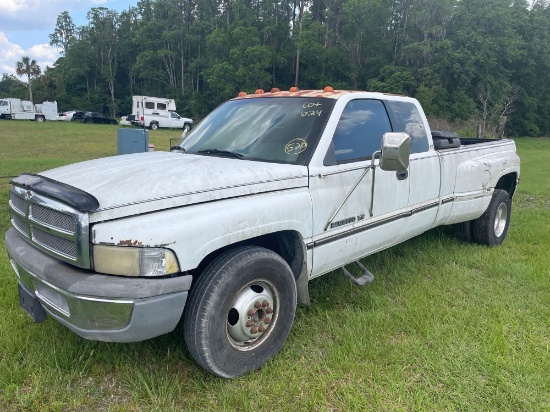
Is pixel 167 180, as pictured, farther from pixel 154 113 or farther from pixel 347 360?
pixel 154 113

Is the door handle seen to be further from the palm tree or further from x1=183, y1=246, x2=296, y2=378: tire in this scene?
the palm tree

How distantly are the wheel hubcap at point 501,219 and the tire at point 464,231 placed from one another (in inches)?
14.8

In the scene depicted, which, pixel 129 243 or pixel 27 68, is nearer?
pixel 129 243

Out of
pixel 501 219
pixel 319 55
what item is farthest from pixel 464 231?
pixel 319 55

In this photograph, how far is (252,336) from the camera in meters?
2.83

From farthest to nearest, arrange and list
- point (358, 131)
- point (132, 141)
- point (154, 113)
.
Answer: point (154, 113) < point (132, 141) < point (358, 131)

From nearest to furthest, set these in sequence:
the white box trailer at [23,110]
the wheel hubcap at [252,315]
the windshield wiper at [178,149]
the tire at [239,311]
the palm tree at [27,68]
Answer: the tire at [239,311], the wheel hubcap at [252,315], the windshield wiper at [178,149], the white box trailer at [23,110], the palm tree at [27,68]

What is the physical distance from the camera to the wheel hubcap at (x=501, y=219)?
224 inches

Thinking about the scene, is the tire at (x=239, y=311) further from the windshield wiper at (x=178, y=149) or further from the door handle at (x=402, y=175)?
the door handle at (x=402, y=175)

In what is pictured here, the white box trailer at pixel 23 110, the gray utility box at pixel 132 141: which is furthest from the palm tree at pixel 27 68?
the gray utility box at pixel 132 141

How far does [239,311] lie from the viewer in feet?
8.91

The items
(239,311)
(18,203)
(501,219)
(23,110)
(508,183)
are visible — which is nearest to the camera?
(239,311)

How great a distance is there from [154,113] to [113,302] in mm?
37707

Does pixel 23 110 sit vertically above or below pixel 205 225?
above
